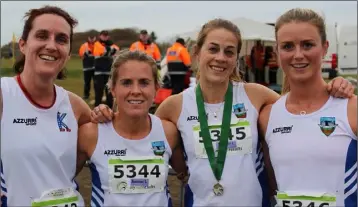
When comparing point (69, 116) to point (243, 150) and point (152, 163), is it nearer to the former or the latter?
point (152, 163)

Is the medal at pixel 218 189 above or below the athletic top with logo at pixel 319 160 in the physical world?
below

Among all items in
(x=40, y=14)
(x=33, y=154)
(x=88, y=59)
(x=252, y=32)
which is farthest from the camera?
(x=252, y=32)

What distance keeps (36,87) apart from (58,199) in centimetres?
67

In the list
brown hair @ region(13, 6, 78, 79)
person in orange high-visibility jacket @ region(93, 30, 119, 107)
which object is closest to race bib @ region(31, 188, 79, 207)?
brown hair @ region(13, 6, 78, 79)

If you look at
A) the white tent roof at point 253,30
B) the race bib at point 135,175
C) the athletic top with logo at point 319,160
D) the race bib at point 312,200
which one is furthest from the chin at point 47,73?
the white tent roof at point 253,30

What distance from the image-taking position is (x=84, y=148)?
3027mm

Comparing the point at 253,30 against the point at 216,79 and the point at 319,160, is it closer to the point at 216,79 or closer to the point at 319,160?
the point at 216,79

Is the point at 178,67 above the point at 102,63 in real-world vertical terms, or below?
Answer: below

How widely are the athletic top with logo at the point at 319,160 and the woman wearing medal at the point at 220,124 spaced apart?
9.4 inches

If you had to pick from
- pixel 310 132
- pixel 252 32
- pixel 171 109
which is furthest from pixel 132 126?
pixel 252 32

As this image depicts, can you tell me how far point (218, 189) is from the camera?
3.00 meters

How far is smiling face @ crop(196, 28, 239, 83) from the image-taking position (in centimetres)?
310

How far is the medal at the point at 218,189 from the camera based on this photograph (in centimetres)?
300

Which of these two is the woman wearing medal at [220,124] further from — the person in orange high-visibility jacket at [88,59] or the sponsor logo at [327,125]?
the person in orange high-visibility jacket at [88,59]
